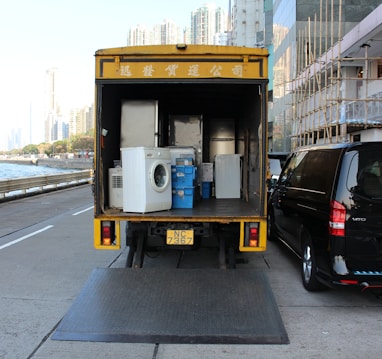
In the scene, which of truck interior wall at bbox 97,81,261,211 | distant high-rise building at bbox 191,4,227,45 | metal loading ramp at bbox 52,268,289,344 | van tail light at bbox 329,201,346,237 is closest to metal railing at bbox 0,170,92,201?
truck interior wall at bbox 97,81,261,211

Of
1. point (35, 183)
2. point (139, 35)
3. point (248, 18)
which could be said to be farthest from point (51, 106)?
point (35, 183)

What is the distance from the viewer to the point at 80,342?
4035mm

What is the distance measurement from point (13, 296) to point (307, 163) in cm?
446

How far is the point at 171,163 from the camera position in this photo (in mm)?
6340

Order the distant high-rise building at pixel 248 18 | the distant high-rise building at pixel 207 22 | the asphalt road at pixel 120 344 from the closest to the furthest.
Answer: the asphalt road at pixel 120 344, the distant high-rise building at pixel 248 18, the distant high-rise building at pixel 207 22

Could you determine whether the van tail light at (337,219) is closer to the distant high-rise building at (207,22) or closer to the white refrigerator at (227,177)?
the white refrigerator at (227,177)

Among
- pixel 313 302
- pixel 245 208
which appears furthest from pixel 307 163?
pixel 313 302

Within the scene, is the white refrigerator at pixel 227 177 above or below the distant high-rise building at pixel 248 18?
below

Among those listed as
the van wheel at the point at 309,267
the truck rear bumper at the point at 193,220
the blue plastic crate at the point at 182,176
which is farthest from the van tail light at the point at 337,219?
the blue plastic crate at the point at 182,176

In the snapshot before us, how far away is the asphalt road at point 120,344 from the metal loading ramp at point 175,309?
10cm

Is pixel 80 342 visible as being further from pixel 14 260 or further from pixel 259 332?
pixel 14 260

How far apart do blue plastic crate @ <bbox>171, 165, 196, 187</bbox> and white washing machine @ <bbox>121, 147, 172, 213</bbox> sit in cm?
43

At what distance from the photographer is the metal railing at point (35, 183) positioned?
17109mm

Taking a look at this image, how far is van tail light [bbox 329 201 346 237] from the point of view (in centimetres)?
467
